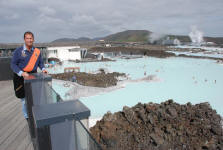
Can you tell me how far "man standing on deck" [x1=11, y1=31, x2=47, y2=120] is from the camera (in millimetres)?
2881

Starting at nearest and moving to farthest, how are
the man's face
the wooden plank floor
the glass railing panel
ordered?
the glass railing panel
the man's face
the wooden plank floor

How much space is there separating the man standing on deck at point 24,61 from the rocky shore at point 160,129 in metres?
4.45

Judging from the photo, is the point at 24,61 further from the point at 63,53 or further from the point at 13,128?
the point at 63,53

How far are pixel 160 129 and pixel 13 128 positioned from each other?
554cm

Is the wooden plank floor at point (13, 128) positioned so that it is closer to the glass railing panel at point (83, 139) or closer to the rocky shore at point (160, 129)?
the glass railing panel at point (83, 139)

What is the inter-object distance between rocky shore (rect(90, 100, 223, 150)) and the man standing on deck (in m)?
4.45

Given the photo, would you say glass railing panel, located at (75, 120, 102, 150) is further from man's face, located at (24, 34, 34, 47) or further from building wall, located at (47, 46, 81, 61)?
building wall, located at (47, 46, 81, 61)

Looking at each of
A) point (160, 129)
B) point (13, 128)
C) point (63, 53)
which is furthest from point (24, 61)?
point (63, 53)

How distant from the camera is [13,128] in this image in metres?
4.12

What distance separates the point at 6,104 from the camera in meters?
5.83

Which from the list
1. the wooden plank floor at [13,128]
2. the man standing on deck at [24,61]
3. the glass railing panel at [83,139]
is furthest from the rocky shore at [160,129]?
the glass railing panel at [83,139]

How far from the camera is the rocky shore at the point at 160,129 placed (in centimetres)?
671

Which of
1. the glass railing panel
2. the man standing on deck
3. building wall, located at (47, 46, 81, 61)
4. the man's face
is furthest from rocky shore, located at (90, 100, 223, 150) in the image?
building wall, located at (47, 46, 81, 61)

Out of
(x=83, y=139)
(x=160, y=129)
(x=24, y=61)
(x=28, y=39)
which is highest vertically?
(x=28, y=39)
